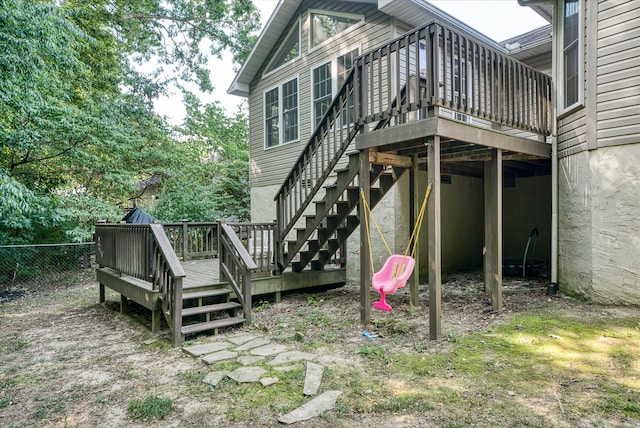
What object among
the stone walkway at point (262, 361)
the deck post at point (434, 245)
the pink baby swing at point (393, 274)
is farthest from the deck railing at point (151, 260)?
the deck post at point (434, 245)

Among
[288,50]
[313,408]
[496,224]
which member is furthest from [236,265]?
[288,50]

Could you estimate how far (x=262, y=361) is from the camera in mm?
3762

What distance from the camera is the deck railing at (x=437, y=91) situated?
4125mm

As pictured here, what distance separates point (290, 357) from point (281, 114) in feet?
25.6

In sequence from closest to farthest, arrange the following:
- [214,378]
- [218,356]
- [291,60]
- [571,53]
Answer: [214,378] < [218,356] < [571,53] < [291,60]

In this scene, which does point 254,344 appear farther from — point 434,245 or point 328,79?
point 328,79

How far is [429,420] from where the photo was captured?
2.52 m

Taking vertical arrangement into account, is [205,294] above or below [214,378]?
above

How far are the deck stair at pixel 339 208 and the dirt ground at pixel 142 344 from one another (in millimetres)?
932

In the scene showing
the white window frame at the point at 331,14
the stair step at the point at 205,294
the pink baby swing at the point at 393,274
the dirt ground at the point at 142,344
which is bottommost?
the dirt ground at the point at 142,344

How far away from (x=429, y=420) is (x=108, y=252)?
6.37m

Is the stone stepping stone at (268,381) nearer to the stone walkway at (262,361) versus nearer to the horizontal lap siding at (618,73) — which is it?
the stone walkway at (262,361)

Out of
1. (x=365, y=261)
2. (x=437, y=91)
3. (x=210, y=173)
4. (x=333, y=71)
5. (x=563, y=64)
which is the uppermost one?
(x=333, y=71)

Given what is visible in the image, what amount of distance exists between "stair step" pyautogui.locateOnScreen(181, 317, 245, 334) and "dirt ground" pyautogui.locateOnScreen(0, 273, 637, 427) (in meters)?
0.25
